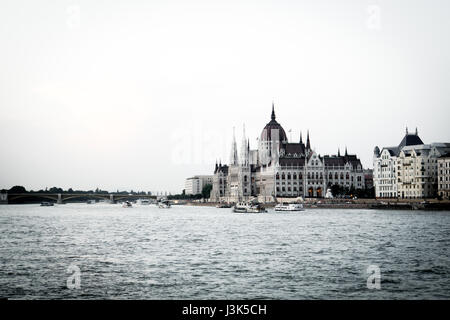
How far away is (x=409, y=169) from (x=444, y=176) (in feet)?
44.3

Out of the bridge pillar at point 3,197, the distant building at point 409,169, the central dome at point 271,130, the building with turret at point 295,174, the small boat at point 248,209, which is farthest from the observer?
the central dome at point 271,130

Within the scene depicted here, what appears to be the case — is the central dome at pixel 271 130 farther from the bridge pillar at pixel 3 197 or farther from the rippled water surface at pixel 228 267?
the rippled water surface at pixel 228 267

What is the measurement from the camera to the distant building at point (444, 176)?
359 feet

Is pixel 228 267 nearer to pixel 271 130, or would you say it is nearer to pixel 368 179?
pixel 368 179

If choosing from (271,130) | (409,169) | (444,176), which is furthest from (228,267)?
(271,130)

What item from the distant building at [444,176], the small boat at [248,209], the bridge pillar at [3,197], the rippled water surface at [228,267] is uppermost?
the distant building at [444,176]

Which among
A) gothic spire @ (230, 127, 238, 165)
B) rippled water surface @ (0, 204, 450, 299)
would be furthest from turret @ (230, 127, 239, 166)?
rippled water surface @ (0, 204, 450, 299)

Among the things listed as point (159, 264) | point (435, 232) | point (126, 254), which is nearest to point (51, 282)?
point (159, 264)

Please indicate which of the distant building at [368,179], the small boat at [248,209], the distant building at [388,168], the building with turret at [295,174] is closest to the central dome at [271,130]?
the building with turret at [295,174]

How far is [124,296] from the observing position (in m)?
19.9

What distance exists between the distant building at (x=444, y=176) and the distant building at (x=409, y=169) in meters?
4.78

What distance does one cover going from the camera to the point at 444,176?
364 feet

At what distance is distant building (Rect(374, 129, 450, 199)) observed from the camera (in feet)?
390
